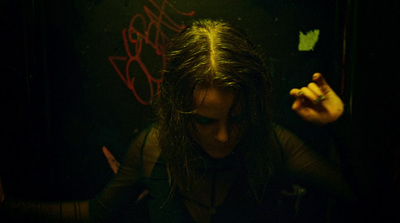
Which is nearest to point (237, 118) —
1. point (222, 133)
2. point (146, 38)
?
point (222, 133)

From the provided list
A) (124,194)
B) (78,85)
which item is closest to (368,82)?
(124,194)

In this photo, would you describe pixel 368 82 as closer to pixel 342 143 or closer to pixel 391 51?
pixel 391 51

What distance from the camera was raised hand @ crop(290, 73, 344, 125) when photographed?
0.84m

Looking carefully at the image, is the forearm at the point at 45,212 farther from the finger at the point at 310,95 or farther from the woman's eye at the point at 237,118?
the finger at the point at 310,95

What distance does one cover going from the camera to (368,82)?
1139 millimetres

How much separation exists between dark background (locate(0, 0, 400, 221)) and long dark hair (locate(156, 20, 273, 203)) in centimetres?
30

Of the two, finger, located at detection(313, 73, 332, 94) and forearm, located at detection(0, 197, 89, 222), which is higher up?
finger, located at detection(313, 73, 332, 94)

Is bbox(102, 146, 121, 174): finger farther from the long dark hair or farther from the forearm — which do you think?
the long dark hair

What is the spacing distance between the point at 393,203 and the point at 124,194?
3.73ft

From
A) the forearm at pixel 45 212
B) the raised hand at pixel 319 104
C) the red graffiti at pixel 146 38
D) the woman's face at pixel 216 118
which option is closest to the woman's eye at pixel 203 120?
the woman's face at pixel 216 118

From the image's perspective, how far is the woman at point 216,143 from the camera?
816 millimetres

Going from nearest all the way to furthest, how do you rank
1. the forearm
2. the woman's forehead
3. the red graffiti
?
the woman's forehead
the forearm
the red graffiti

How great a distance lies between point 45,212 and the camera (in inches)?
41.5

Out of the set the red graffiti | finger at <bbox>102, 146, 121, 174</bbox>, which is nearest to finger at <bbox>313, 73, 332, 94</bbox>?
the red graffiti
